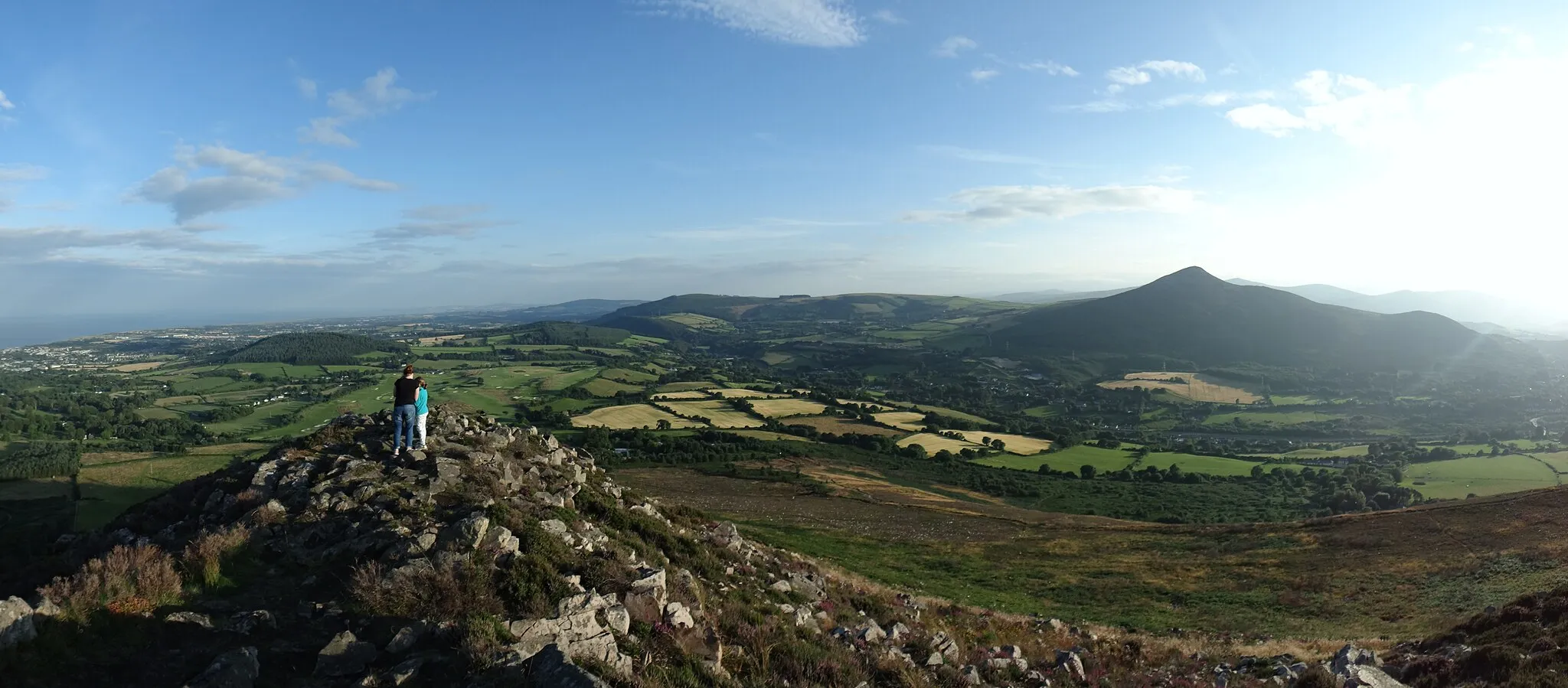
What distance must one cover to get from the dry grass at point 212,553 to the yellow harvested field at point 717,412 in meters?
104

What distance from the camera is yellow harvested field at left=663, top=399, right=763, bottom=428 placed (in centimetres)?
12238

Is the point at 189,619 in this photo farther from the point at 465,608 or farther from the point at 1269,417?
the point at 1269,417

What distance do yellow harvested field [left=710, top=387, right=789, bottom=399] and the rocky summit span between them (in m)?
129

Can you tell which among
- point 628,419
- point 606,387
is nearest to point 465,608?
point 628,419

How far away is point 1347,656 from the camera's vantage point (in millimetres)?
14953

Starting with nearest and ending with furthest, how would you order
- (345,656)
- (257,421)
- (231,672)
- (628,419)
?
(231,672), (345,656), (628,419), (257,421)

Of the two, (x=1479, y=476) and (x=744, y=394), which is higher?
(x=744, y=394)

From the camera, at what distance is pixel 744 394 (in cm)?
15475

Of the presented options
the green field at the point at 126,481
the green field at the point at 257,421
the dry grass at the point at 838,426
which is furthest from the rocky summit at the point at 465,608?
the green field at the point at 257,421

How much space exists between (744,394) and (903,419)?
1622 inches

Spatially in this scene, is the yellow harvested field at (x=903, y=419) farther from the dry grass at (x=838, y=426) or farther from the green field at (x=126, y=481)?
the green field at (x=126, y=481)

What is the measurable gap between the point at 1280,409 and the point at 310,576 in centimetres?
23332

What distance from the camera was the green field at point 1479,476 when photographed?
269 ft

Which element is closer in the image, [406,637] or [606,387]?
[406,637]
